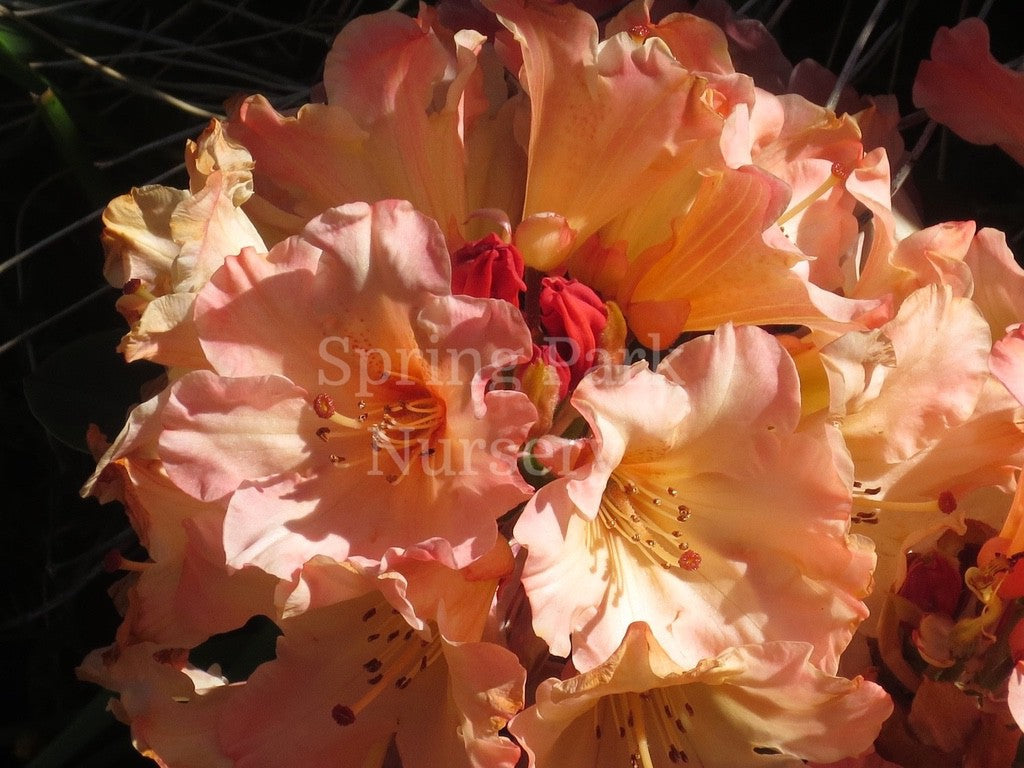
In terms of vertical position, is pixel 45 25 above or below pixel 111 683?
above

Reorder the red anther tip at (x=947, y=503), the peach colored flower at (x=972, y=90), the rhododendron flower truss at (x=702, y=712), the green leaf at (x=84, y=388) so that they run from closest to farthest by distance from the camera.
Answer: the rhododendron flower truss at (x=702, y=712), the red anther tip at (x=947, y=503), the peach colored flower at (x=972, y=90), the green leaf at (x=84, y=388)

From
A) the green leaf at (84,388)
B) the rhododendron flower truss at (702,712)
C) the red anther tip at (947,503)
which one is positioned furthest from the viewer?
the green leaf at (84,388)

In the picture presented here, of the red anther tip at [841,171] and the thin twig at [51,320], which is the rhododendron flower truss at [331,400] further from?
the thin twig at [51,320]

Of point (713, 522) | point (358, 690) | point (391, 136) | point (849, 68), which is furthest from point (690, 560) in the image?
point (849, 68)

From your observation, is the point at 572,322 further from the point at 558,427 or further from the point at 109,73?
the point at 109,73

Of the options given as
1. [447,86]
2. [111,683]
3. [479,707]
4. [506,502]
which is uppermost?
[447,86]

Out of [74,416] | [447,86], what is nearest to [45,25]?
[74,416]

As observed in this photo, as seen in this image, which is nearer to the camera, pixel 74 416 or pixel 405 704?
pixel 405 704

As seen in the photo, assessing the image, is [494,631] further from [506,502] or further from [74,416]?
[74,416]

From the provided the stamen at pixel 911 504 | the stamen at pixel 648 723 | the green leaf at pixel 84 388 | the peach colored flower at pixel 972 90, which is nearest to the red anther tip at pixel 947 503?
the stamen at pixel 911 504
